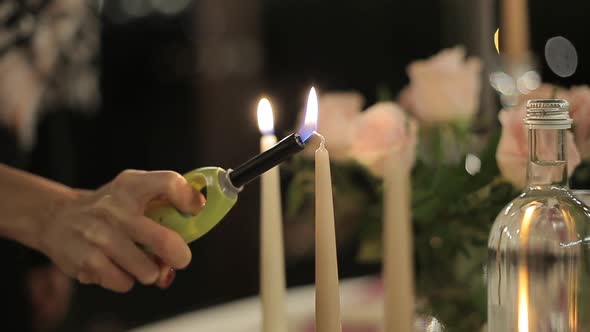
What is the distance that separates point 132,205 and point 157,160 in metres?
1.94

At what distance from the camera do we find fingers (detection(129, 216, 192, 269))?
477 millimetres

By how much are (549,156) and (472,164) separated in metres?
0.18

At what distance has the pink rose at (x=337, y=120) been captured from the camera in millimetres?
770

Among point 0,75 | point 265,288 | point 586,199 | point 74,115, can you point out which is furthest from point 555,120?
point 74,115

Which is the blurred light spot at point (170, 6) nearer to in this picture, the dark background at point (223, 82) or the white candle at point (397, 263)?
the dark background at point (223, 82)

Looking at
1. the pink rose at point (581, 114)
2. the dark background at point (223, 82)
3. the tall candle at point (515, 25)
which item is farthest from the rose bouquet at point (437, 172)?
the dark background at point (223, 82)

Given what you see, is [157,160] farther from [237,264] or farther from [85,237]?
[85,237]

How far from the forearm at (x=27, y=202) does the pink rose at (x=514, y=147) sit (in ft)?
1.03

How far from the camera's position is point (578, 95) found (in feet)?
2.01

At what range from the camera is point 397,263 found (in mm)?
434

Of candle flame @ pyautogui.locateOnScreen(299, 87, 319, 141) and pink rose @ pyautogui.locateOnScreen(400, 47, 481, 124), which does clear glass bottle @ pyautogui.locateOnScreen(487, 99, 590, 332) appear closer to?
candle flame @ pyautogui.locateOnScreen(299, 87, 319, 141)

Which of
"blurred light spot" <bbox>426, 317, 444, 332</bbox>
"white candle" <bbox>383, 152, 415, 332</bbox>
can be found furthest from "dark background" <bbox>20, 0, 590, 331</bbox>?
"white candle" <bbox>383, 152, 415, 332</bbox>

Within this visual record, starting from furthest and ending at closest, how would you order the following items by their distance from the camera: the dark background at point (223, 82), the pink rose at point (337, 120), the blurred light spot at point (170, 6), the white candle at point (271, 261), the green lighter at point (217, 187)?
the blurred light spot at point (170, 6), the dark background at point (223, 82), the pink rose at point (337, 120), the white candle at point (271, 261), the green lighter at point (217, 187)

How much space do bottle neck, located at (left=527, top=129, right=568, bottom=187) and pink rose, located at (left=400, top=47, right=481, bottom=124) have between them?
25 centimetres
